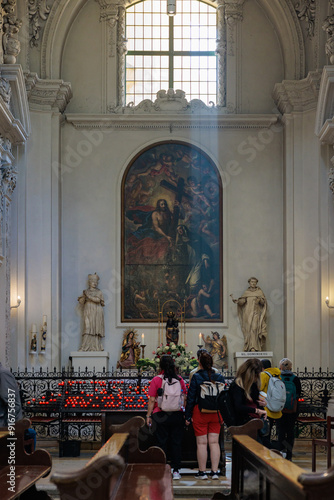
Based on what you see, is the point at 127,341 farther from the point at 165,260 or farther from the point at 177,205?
the point at 177,205

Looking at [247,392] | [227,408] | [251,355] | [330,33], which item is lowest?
[251,355]

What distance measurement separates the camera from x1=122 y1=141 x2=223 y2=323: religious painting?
18.9m

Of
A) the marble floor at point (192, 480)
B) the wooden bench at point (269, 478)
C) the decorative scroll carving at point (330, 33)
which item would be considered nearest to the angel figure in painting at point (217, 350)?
the marble floor at point (192, 480)

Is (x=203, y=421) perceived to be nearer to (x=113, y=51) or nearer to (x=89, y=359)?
(x=89, y=359)

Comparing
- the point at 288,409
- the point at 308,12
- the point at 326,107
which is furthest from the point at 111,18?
the point at 288,409

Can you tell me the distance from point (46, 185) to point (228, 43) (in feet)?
21.0

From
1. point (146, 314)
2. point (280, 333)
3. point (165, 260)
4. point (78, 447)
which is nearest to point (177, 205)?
point (165, 260)

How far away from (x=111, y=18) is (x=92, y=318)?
8186 mm

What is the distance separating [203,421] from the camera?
9492 mm

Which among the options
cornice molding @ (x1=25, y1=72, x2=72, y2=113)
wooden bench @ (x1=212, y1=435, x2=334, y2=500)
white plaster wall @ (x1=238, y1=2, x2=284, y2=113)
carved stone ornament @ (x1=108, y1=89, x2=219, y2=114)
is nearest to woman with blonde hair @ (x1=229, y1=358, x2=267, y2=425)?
wooden bench @ (x1=212, y1=435, x2=334, y2=500)

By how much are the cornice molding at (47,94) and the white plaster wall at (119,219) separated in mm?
1026

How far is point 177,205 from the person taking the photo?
19359 millimetres

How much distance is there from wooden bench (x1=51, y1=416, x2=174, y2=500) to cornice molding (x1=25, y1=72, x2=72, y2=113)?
456 inches

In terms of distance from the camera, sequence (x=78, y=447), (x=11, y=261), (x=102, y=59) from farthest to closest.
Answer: (x=102, y=59)
(x=11, y=261)
(x=78, y=447)
